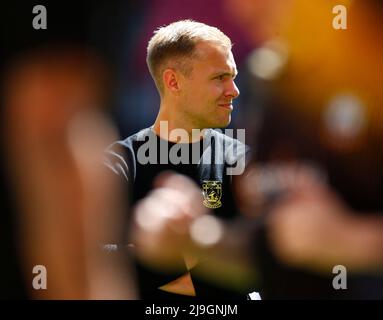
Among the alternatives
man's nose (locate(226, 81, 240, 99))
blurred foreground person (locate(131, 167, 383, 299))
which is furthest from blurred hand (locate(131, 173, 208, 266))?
man's nose (locate(226, 81, 240, 99))

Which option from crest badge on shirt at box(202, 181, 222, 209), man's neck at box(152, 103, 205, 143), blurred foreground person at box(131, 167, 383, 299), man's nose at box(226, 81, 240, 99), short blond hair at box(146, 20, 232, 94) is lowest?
blurred foreground person at box(131, 167, 383, 299)

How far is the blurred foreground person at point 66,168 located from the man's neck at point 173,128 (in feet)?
0.64

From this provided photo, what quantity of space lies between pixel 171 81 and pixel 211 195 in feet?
1.62

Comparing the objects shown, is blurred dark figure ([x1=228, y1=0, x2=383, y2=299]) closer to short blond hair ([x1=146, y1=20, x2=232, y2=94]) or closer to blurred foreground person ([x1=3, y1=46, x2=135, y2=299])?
short blond hair ([x1=146, y1=20, x2=232, y2=94])

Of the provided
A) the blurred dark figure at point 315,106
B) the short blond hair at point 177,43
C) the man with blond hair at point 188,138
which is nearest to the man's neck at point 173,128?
the man with blond hair at point 188,138

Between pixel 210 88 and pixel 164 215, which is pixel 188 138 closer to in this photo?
pixel 210 88

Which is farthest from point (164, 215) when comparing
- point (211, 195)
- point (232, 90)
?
point (232, 90)

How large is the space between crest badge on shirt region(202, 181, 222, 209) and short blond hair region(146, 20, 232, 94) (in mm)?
431

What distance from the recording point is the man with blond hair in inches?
93.9

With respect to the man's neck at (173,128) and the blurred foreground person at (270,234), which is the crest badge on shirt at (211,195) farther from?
the man's neck at (173,128)

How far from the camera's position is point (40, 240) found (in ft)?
8.07

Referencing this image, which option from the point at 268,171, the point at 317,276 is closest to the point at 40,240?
the point at 268,171

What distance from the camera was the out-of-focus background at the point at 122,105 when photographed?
240cm
